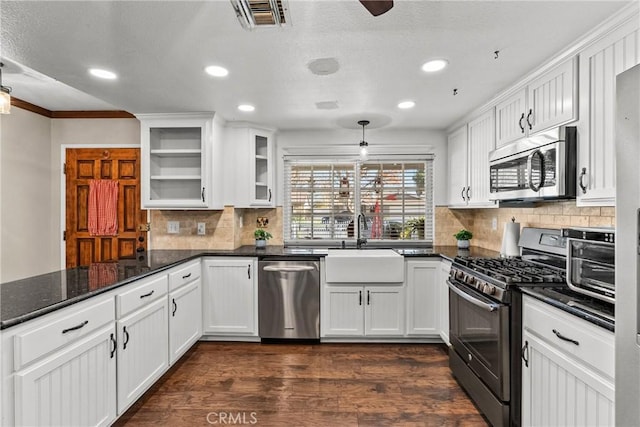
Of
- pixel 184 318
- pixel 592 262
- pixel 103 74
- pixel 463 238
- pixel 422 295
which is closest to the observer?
pixel 592 262

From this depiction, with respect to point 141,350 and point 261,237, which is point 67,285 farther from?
point 261,237

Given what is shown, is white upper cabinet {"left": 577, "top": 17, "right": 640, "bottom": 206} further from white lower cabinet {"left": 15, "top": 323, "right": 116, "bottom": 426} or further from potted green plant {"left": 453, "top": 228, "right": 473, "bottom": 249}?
white lower cabinet {"left": 15, "top": 323, "right": 116, "bottom": 426}

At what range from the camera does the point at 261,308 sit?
346 cm

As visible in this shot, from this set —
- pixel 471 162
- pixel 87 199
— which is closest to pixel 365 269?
pixel 471 162

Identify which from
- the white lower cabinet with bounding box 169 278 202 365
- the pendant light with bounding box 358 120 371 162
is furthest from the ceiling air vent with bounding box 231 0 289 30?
the white lower cabinet with bounding box 169 278 202 365

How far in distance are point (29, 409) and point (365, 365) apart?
2.29 metres

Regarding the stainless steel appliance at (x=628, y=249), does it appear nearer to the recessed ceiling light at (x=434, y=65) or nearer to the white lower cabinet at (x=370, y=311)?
the recessed ceiling light at (x=434, y=65)

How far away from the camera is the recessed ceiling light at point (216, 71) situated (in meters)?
2.28

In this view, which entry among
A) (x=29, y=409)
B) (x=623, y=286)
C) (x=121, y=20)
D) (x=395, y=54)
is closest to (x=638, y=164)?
(x=623, y=286)

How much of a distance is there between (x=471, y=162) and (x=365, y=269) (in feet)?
4.84

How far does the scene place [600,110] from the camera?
1.79 m

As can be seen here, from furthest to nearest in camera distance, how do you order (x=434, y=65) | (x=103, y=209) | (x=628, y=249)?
(x=103, y=209)
(x=434, y=65)
(x=628, y=249)

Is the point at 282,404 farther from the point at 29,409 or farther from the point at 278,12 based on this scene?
the point at 278,12

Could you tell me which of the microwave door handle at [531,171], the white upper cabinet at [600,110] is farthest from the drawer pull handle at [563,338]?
the microwave door handle at [531,171]
